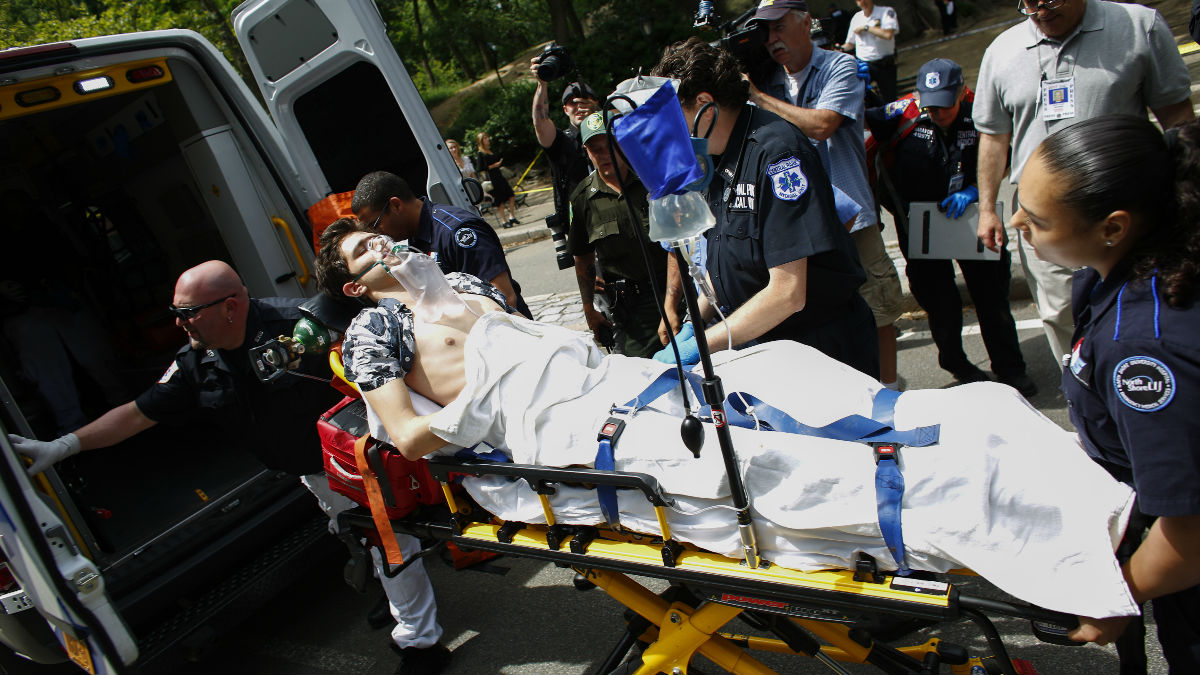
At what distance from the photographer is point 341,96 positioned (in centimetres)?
474

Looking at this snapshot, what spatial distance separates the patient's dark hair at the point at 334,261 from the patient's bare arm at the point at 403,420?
1.96 feet

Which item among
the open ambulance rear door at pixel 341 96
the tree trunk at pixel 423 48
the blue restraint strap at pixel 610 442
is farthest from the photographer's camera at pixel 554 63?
the tree trunk at pixel 423 48

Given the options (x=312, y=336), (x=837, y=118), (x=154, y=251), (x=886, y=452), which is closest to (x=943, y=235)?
(x=837, y=118)

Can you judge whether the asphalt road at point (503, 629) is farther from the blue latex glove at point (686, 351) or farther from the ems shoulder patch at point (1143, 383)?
the ems shoulder patch at point (1143, 383)

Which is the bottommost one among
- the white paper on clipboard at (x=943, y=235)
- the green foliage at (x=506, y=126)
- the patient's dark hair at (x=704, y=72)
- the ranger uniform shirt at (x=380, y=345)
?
the white paper on clipboard at (x=943, y=235)

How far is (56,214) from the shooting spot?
6.70 meters

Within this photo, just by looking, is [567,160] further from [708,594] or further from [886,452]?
[886,452]

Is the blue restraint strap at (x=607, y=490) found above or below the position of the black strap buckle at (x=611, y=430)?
below

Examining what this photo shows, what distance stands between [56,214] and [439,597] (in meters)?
5.68

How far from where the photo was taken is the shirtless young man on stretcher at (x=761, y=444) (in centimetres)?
150

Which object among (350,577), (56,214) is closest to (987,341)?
(350,577)

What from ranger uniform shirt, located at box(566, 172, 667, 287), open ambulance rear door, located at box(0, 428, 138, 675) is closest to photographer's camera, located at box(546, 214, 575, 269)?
ranger uniform shirt, located at box(566, 172, 667, 287)

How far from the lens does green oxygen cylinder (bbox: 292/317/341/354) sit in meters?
2.91

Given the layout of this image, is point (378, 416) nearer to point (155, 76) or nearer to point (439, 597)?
point (439, 597)
